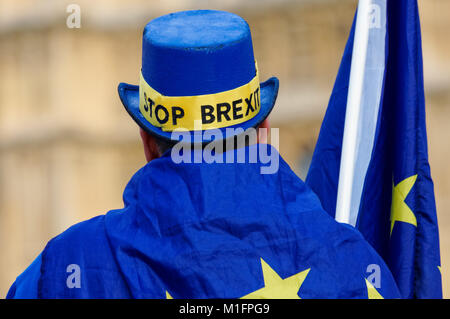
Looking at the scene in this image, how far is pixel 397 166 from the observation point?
3564 millimetres

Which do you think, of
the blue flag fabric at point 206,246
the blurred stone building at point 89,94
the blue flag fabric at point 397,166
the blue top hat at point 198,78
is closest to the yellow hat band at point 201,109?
the blue top hat at point 198,78

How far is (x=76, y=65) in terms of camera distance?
12.7 meters

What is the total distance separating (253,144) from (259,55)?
31.0ft

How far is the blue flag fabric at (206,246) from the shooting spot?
2.63 m

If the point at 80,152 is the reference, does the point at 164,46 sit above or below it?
above

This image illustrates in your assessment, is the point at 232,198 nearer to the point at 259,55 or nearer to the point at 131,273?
the point at 131,273

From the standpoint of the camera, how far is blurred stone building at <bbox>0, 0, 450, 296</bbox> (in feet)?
38.8

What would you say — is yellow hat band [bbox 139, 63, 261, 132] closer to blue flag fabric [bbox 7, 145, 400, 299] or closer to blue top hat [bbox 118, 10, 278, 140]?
blue top hat [bbox 118, 10, 278, 140]

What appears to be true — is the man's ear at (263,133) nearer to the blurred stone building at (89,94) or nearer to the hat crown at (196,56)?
the hat crown at (196,56)

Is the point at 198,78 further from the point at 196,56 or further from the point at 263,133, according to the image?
the point at 263,133

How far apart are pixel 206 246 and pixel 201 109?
1.30 ft

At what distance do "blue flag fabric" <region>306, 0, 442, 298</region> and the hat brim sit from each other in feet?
2.05

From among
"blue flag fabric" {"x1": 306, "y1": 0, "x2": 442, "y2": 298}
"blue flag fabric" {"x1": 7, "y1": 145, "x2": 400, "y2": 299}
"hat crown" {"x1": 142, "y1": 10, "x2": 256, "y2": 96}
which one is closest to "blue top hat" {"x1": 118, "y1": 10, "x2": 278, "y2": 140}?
"hat crown" {"x1": 142, "y1": 10, "x2": 256, "y2": 96}

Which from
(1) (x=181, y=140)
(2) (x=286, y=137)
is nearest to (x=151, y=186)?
(1) (x=181, y=140)
